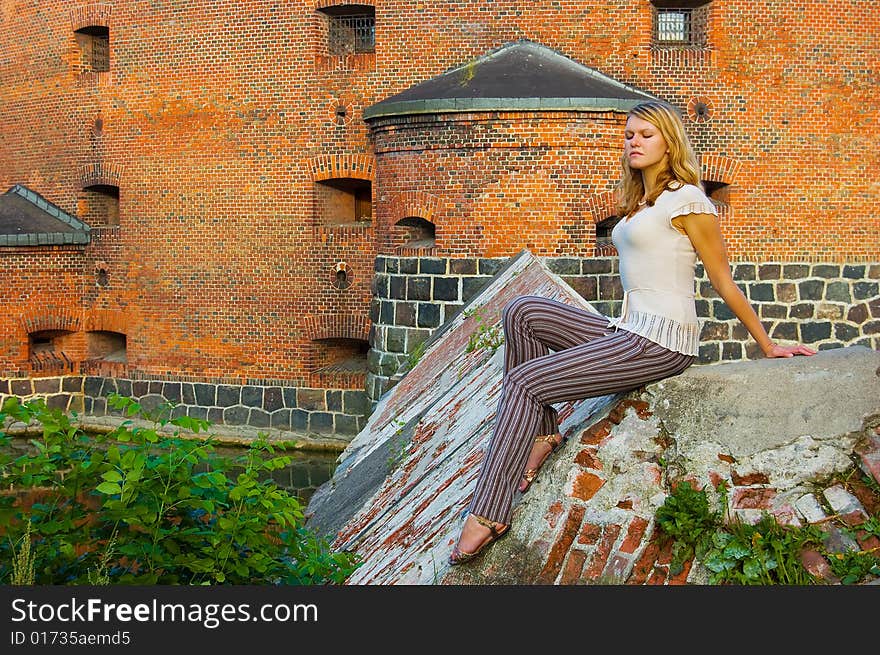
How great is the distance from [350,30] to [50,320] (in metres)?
5.48

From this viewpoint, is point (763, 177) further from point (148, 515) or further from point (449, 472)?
point (148, 515)

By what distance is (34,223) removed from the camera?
51.3 ft

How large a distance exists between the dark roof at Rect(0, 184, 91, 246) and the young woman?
1288 centimetres

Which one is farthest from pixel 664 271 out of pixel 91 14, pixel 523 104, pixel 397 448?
pixel 91 14

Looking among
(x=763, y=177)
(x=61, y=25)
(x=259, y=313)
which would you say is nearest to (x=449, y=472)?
(x=763, y=177)

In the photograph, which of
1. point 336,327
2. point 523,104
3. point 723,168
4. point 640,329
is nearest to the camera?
point 640,329

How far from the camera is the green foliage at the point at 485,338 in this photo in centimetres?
683

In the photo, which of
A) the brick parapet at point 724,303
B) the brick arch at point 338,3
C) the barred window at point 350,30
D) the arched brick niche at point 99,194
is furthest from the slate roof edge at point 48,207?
the brick parapet at point 724,303

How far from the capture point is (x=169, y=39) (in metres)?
14.7

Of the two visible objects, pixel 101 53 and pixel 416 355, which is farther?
pixel 101 53

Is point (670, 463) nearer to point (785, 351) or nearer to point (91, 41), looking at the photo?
point (785, 351)

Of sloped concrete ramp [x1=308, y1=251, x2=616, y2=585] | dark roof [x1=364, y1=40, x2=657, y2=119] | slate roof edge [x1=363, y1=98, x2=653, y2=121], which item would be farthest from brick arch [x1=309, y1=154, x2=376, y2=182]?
sloped concrete ramp [x1=308, y1=251, x2=616, y2=585]

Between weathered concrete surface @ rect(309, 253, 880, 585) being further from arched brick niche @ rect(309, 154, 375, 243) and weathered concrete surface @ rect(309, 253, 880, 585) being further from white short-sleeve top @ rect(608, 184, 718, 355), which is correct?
arched brick niche @ rect(309, 154, 375, 243)

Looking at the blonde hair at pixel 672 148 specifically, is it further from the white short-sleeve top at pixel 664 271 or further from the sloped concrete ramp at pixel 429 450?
the sloped concrete ramp at pixel 429 450
